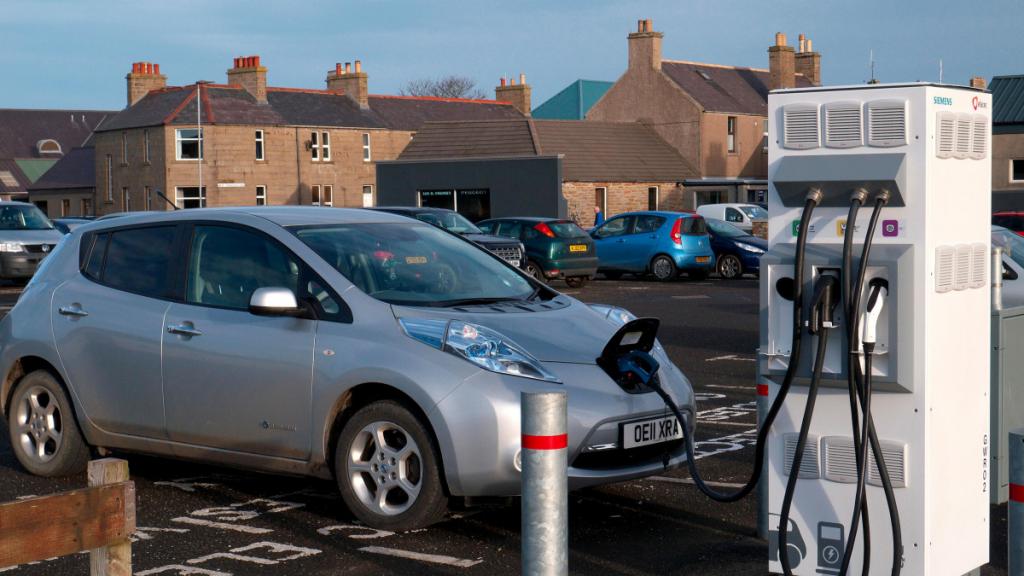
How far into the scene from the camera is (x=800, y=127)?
5402 mm

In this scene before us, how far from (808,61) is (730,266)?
145ft

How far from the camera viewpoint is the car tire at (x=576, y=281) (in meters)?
28.6

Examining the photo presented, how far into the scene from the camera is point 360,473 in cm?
708

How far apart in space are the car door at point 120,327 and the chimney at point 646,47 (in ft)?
191

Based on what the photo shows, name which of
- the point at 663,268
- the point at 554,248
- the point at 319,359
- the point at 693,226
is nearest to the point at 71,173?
the point at 663,268

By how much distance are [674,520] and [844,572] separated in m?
2.07

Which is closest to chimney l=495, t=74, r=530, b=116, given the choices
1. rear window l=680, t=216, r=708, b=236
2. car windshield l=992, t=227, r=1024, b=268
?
rear window l=680, t=216, r=708, b=236

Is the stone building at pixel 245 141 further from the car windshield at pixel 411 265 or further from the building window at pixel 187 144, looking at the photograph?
the car windshield at pixel 411 265

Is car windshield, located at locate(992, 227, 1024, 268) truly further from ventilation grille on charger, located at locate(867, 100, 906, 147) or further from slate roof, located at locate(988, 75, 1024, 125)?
A: slate roof, located at locate(988, 75, 1024, 125)

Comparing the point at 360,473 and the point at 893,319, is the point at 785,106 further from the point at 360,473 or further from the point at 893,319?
the point at 360,473

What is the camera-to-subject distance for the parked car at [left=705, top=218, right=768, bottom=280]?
3166cm

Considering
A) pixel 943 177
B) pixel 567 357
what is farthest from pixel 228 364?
pixel 943 177

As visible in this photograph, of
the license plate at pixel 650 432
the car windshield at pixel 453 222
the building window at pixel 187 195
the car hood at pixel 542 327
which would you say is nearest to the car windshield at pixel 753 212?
the car windshield at pixel 453 222

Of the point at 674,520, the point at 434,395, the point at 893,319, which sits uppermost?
the point at 893,319
